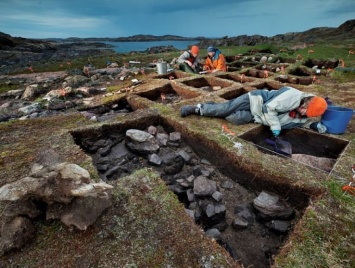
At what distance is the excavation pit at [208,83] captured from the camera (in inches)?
354

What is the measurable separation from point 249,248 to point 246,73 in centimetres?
1012

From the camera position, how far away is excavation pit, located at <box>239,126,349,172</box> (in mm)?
4430

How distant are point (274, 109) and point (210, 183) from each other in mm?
2411

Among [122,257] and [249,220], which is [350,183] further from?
[122,257]

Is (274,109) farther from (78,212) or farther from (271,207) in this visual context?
(78,212)

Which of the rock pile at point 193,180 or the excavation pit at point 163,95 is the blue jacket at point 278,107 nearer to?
the rock pile at point 193,180

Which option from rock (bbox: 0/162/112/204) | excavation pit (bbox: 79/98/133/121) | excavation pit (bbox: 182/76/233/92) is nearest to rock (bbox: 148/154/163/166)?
rock (bbox: 0/162/112/204)

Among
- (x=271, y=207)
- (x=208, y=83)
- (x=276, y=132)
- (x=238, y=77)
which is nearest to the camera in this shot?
(x=271, y=207)

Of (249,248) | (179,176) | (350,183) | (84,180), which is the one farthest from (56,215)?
(350,183)

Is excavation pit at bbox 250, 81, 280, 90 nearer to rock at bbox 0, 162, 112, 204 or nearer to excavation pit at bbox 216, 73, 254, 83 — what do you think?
excavation pit at bbox 216, 73, 254, 83

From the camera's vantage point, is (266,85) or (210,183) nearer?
(210,183)

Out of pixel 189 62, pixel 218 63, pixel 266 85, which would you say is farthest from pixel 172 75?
pixel 266 85

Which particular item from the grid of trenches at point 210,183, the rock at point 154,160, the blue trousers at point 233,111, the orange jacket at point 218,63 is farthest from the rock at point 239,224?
the orange jacket at point 218,63

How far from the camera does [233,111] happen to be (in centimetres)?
538
